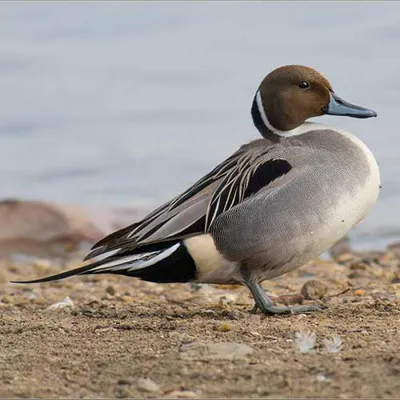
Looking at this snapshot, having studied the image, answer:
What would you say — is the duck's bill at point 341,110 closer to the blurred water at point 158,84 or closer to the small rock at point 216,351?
the small rock at point 216,351

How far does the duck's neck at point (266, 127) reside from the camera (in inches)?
247

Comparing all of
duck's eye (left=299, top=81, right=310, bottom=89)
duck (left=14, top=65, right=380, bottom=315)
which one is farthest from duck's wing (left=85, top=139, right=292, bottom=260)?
duck's eye (left=299, top=81, right=310, bottom=89)

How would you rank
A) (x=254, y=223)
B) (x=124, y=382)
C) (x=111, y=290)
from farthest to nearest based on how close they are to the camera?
1. (x=111, y=290)
2. (x=254, y=223)
3. (x=124, y=382)

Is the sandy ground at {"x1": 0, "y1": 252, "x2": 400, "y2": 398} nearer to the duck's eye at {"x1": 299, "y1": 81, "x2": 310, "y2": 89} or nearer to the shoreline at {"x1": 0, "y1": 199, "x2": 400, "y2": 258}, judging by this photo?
the duck's eye at {"x1": 299, "y1": 81, "x2": 310, "y2": 89}

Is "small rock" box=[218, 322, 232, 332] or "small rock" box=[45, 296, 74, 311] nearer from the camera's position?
"small rock" box=[218, 322, 232, 332]

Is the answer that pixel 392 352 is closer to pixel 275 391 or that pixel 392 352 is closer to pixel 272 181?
pixel 275 391

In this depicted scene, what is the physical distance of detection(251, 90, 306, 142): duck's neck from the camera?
20.6 ft

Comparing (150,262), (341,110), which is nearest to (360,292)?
(341,110)

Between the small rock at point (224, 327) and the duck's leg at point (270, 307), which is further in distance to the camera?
the duck's leg at point (270, 307)

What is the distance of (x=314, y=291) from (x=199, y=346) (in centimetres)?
181

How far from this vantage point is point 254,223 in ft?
19.1

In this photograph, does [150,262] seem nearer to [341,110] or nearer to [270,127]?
[270,127]

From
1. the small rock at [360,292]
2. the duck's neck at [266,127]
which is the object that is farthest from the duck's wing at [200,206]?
the small rock at [360,292]

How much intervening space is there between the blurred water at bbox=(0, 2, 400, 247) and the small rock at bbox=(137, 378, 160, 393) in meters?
5.73
